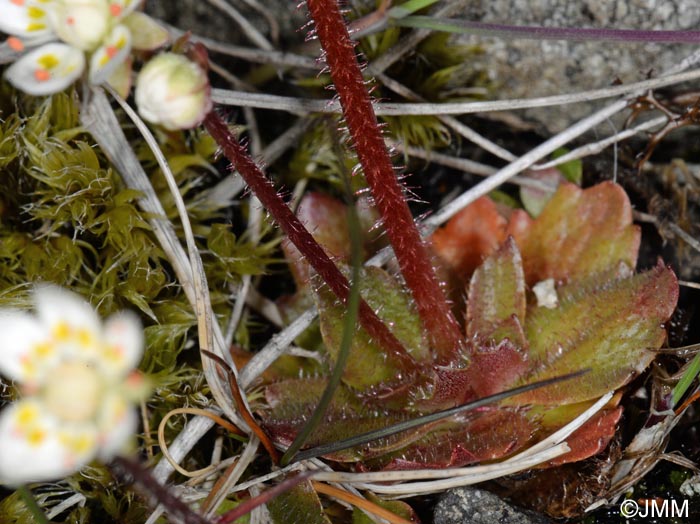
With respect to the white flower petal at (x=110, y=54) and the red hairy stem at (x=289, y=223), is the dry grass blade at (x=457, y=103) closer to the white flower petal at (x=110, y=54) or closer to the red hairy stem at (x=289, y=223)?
the red hairy stem at (x=289, y=223)

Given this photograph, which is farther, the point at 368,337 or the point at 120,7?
the point at 368,337

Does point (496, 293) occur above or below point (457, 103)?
below

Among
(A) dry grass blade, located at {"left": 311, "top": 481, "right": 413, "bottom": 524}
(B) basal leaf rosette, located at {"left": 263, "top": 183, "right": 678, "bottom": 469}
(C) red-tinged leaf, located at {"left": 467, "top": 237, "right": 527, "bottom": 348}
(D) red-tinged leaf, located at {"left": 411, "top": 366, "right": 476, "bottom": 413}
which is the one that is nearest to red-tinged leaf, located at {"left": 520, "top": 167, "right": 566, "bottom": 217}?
(B) basal leaf rosette, located at {"left": 263, "top": 183, "right": 678, "bottom": 469}

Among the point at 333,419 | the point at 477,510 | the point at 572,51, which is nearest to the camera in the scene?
the point at 477,510

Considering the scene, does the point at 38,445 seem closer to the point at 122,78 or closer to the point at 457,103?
the point at 122,78

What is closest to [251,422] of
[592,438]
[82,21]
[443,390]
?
[443,390]

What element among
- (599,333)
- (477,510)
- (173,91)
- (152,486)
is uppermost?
(173,91)

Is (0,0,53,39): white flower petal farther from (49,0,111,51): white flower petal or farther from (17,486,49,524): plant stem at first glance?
(17,486,49,524): plant stem

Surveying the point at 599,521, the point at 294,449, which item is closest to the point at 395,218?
the point at 294,449
